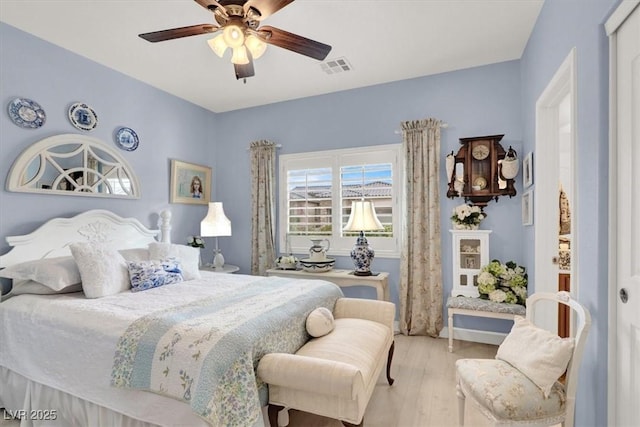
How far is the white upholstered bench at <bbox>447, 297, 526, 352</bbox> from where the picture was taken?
281 cm

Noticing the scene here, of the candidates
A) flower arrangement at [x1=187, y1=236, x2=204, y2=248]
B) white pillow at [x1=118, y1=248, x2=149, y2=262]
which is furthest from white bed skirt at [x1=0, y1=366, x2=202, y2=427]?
flower arrangement at [x1=187, y1=236, x2=204, y2=248]

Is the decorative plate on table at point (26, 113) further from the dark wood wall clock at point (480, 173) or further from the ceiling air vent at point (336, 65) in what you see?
the dark wood wall clock at point (480, 173)

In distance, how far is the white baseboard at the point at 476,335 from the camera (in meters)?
3.21

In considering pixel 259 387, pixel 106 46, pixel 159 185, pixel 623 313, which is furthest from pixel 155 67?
pixel 623 313

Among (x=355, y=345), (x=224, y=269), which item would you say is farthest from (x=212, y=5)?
(x=224, y=269)

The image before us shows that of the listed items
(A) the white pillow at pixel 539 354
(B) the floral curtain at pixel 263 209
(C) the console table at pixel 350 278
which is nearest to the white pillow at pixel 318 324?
(A) the white pillow at pixel 539 354

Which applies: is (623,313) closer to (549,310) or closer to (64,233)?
(549,310)

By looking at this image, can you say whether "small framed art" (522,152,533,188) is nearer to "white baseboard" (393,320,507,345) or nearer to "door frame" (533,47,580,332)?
"door frame" (533,47,580,332)

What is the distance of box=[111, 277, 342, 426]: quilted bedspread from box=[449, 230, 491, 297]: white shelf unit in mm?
1969

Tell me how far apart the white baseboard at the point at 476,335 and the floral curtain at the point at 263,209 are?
7.41 ft

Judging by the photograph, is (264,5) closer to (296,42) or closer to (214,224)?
(296,42)

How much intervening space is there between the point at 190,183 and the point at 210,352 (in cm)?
313

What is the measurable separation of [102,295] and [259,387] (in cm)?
142

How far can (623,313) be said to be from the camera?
4.34ft
